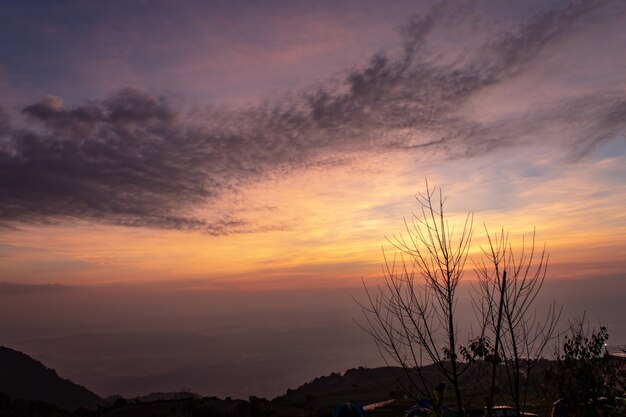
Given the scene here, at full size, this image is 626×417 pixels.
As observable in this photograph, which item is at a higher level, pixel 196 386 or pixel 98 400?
pixel 98 400

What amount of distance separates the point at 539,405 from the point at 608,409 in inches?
748

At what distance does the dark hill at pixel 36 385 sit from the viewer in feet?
192

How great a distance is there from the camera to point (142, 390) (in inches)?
5709

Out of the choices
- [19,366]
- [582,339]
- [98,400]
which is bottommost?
[98,400]

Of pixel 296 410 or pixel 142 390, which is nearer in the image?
pixel 296 410

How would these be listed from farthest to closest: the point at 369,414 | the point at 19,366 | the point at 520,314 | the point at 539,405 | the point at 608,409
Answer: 1. the point at 19,366
2. the point at 369,414
3. the point at 539,405
4. the point at 608,409
5. the point at 520,314

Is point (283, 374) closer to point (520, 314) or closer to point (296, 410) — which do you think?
point (296, 410)

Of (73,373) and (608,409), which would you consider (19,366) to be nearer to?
(608,409)

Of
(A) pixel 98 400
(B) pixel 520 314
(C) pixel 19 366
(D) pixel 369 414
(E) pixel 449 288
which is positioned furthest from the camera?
(C) pixel 19 366

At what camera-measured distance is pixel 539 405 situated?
25531 mm

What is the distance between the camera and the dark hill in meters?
58.6

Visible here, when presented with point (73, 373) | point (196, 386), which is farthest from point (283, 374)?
point (73, 373)

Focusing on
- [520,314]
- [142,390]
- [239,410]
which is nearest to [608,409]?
[520,314]

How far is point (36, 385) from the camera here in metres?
61.5
